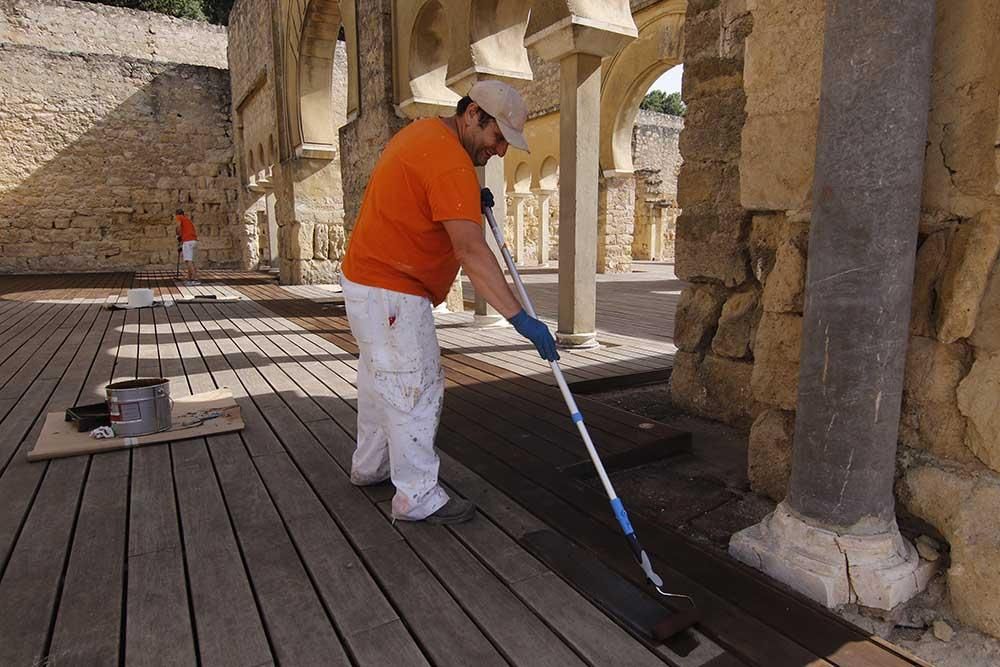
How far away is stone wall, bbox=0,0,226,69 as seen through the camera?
18203mm

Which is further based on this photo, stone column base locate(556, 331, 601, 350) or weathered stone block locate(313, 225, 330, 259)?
weathered stone block locate(313, 225, 330, 259)

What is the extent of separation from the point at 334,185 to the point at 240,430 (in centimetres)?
891

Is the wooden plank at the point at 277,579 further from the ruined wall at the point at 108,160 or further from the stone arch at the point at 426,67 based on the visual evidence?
the ruined wall at the point at 108,160

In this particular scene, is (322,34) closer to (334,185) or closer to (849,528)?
(334,185)

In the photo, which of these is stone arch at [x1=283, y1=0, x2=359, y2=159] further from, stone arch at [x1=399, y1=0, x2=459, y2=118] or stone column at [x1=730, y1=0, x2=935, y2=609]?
stone column at [x1=730, y1=0, x2=935, y2=609]

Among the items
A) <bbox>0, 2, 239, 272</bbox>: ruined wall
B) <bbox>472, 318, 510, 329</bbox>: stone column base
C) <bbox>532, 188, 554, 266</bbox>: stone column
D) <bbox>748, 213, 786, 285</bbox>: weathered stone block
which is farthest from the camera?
<bbox>532, 188, 554, 266</bbox>: stone column

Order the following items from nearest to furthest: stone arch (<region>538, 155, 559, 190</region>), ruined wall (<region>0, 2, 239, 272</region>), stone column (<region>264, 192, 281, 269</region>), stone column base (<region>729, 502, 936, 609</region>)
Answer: stone column base (<region>729, 502, 936, 609</region>) < ruined wall (<region>0, 2, 239, 272</region>) < stone column (<region>264, 192, 281, 269</region>) < stone arch (<region>538, 155, 559, 190</region>)

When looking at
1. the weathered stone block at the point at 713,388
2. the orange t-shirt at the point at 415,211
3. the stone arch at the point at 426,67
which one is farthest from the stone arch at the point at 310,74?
the orange t-shirt at the point at 415,211

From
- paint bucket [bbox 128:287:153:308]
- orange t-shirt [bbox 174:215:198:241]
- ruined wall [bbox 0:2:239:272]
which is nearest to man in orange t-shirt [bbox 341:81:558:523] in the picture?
paint bucket [bbox 128:287:153:308]

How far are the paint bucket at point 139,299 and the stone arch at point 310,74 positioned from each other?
3.97 meters

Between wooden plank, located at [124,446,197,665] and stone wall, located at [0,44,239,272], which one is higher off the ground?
stone wall, located at [0,44,239,272]

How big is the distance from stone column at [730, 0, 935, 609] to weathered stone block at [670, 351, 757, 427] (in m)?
1.41

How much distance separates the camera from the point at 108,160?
14.9 meters

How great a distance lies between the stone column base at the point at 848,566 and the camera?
180 cm
